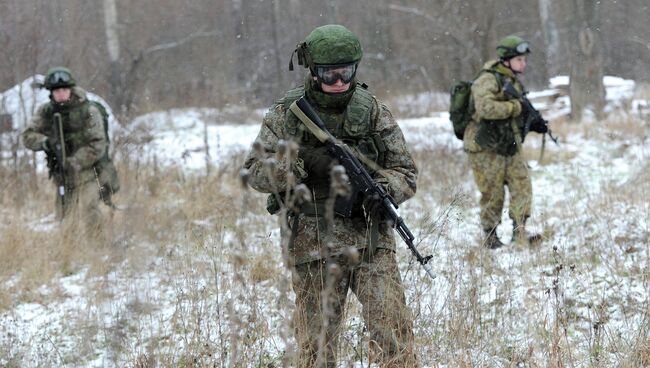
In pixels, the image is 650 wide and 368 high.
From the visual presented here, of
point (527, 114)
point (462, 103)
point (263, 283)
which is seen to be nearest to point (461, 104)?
point (462, 103)

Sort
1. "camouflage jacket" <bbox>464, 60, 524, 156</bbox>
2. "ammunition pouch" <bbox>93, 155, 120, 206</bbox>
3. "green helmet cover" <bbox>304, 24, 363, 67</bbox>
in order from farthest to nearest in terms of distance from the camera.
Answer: "ammunition pouch" <bbox>93, 155, 120, 206</bbox>, "camouflage jacket" <bbox>464, 60, 524, 156</bbox>, "green helmet cover" <bbox>304, 24, 363, 67</bbox>

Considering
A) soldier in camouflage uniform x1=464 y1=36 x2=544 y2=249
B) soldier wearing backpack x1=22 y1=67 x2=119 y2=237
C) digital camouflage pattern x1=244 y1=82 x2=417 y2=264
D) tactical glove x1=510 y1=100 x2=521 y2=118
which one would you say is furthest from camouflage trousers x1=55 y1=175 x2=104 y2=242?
digital camouflage pattern x1=244 y1=82 x2=417 y2=264

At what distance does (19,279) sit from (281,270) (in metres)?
1.99

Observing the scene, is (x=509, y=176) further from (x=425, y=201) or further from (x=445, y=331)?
(x=445, y=331)

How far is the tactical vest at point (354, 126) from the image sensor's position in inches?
128

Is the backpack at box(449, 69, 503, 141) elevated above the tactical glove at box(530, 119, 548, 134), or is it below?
above

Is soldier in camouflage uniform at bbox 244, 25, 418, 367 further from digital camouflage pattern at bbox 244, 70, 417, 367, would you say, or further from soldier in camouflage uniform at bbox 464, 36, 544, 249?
soldier in camouflage uniform at bbox 464, 36, 544, 249

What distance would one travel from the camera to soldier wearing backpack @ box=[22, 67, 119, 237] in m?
6.73

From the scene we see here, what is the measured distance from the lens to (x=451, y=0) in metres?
20.7

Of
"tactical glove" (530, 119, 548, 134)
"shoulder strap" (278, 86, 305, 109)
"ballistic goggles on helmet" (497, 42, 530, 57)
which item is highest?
"shoulder strap" (278, 86, 305, 109)

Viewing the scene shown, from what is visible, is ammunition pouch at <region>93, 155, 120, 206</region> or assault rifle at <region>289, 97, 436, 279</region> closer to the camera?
assault rifle at <region>289, 97, 436, 279</region>

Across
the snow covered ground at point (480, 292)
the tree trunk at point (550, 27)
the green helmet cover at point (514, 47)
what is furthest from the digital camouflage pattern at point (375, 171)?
the tree trunk at point (550, 27)

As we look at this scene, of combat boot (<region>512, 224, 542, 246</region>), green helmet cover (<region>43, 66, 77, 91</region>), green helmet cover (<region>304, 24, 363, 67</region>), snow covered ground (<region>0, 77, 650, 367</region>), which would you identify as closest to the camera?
green helmet cover (<region>304, 24, 363, 67</region>)

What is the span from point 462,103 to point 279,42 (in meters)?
17.2
